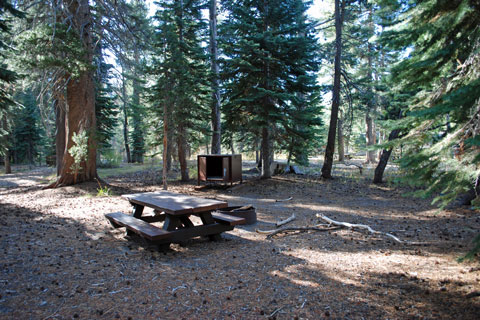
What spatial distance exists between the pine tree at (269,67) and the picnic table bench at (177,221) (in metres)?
7.09

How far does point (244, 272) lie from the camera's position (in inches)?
152

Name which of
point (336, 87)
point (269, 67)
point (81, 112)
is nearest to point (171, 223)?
point (81, 112)

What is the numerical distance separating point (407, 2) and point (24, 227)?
7.56 meters

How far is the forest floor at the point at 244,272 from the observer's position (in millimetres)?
2875

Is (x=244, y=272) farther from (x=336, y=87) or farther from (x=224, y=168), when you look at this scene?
(x=336, y=87)

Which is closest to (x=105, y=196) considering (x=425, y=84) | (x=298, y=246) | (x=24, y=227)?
(x=24, y=227)

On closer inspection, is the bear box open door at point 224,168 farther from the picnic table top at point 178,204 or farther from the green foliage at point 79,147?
the picnic table top at point 178,204

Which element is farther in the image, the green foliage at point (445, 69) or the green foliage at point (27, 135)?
the green foliage at point (27, 135)

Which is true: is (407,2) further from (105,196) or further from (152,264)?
(105,196)

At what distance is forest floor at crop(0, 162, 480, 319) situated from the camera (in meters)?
2.88

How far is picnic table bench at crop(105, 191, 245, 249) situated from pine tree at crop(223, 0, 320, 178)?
7.09 metres

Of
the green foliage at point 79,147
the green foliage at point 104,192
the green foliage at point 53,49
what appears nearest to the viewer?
the green foliage at point 53,49

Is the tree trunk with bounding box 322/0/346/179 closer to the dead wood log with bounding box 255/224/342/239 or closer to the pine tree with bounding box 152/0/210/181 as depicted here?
the pine tree with bounding box 152/0/210/181

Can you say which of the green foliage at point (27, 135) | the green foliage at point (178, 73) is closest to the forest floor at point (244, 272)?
the green foliage at point (178, 73)
